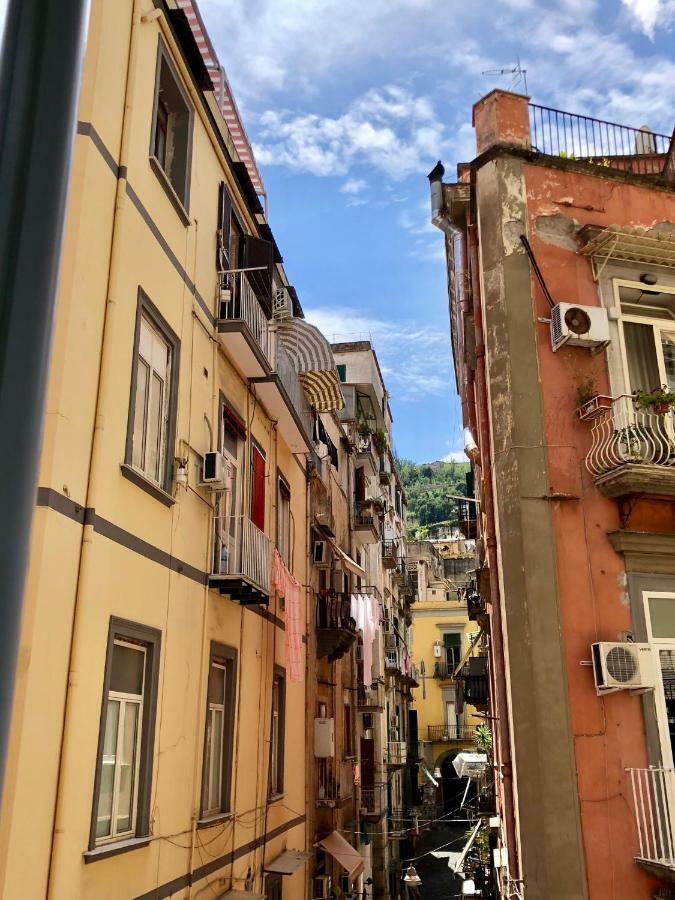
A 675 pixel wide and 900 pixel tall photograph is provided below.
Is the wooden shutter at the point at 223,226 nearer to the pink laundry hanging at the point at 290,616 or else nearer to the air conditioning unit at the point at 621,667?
the pink laundry hanging at the point at 290,616

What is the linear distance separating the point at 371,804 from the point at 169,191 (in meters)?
21.6

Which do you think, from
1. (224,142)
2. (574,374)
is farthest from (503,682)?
(224,142)

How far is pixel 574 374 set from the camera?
10672mm

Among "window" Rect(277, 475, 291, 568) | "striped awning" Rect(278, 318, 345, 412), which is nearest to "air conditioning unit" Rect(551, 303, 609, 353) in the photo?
"striped awning" Rect(278, 318, 345, 412)

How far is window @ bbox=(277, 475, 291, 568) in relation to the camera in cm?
1562

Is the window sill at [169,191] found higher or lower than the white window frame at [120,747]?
higher

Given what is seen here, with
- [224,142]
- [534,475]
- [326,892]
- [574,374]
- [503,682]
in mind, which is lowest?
[326,892]

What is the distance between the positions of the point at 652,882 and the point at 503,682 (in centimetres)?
331

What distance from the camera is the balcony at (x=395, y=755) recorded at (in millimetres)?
31891

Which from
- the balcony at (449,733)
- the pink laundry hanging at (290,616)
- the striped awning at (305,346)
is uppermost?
the striped awning at (305,346)

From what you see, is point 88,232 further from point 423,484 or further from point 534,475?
point 423,484

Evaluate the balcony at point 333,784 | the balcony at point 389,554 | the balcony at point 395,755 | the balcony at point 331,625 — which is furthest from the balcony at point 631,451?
the balcony at point 389,554

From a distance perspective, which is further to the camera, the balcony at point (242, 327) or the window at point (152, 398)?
the balcony at point (242, 327)

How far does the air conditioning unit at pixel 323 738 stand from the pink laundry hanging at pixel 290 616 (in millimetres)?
3360
